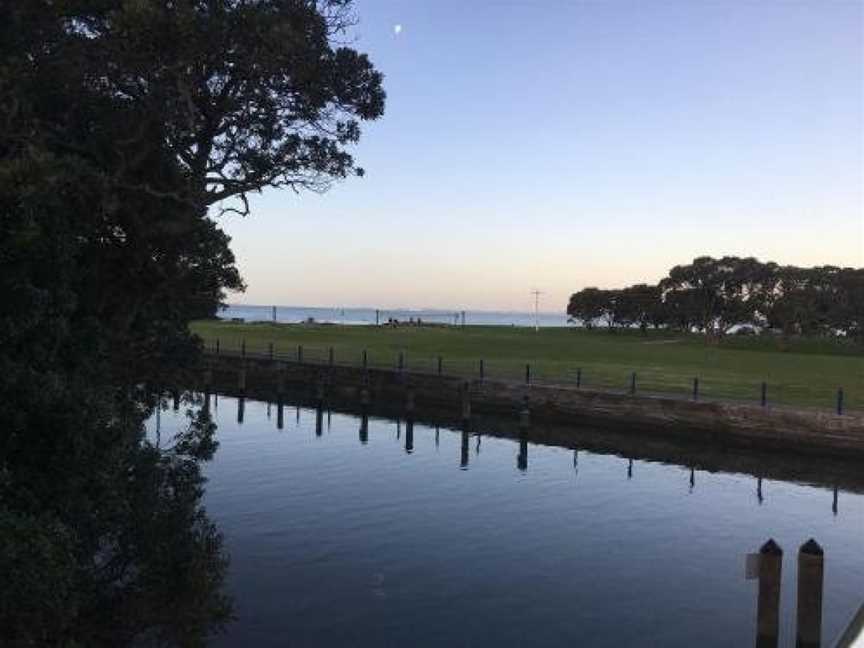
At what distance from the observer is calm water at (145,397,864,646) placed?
47.6 feet

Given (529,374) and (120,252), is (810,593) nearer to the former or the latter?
(120,252)

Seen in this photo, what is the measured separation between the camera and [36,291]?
908 cm

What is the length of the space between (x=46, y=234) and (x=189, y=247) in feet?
10.2

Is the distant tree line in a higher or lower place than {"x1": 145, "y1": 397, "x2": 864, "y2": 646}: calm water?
higher

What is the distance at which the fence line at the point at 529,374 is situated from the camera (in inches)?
1366

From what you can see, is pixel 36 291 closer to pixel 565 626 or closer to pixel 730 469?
pixel 565 626

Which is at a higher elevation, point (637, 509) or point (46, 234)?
point (46, 234)

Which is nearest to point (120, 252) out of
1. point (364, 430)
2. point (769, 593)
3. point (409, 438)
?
point (769, 593)

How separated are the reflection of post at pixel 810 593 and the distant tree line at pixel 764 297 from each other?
83201 millimetres

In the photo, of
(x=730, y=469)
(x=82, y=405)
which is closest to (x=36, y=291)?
(x=82, y=405)

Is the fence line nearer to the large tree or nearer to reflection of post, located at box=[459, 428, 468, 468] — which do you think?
reflection of post, located at box=[459, 428, 468, 468]

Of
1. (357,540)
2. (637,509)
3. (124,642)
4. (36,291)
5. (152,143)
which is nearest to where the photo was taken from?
(36,291)

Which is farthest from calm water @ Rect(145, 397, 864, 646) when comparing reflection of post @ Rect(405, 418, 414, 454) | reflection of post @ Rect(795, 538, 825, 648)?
reflection of post @ Rect(795, 538, 825, 648)

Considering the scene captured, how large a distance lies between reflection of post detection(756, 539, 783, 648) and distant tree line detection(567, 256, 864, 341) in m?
83.4
